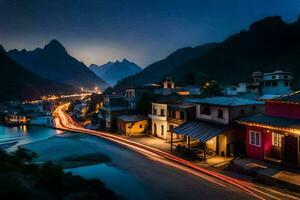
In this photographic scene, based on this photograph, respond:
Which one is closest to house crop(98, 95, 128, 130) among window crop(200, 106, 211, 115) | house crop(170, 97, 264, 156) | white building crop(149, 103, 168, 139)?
white building crop(149, 103, 168, 139)

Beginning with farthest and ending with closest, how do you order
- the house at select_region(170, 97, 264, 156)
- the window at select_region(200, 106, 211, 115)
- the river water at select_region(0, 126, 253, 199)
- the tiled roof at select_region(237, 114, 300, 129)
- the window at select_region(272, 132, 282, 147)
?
the window at select_region(200, 106, 211, 115) → the house at select_region(170, 97, 264, 156) → the window at select_region(272, 132, 282, 147) → the tiled roof at select_region(237, 114, 300, 129) → the river water at select_region(0, 126, 253, 199)

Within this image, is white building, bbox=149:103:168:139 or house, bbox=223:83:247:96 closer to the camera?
white building, bbox=149:103:168:139

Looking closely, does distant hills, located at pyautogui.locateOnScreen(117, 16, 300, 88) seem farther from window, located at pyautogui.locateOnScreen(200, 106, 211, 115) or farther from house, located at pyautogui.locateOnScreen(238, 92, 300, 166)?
house, located at pyautogui.locateOnScreen(238, 92, 300, 166)

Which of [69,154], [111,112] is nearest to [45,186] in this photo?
[69,154]

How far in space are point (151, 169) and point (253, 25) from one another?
17110 cm

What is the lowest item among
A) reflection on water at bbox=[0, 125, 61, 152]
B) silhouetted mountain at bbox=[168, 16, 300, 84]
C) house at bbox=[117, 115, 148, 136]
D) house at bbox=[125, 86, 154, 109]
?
reflection on water at bbox=[0, 125, 61, 152]

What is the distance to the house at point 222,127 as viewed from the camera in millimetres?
29406

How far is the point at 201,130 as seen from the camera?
3091cm

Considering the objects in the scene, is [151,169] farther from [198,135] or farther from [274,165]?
[274,165]

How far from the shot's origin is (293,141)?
22891 millimetres

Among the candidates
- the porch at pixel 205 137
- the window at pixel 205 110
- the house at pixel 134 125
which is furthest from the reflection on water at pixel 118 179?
the house at pixel 134 125

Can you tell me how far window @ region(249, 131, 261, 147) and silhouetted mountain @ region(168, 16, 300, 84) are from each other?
110 m

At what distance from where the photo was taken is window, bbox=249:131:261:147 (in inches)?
1017

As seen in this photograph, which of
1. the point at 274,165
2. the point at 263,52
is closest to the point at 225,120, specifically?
the point at 274,165
